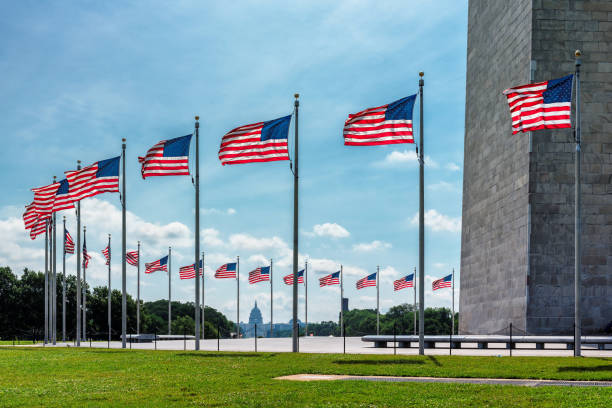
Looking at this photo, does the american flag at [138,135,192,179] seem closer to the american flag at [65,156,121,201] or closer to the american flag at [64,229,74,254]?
the american flag at [65,156,121,201]

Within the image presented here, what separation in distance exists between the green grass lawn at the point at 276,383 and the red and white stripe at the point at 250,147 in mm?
8658

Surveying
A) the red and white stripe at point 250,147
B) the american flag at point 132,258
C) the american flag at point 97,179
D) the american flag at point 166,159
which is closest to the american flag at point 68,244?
the american flag at point 132,258

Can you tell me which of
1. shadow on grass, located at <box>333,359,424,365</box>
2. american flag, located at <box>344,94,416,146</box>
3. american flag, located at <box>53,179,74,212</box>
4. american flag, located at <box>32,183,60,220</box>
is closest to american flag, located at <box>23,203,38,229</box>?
american flag, located at <box>32,183,60,220</box>

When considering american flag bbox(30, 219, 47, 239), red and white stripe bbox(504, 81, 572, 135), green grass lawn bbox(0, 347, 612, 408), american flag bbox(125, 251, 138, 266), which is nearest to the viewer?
green grass lawn bbox(0, 347, 612, 408)

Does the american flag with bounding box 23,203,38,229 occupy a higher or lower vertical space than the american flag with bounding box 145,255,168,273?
higher

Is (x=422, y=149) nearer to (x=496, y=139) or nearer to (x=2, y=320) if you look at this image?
(x=496, y=139)

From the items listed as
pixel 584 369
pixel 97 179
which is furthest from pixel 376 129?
pixel 97 179

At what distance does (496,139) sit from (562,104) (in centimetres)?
2253

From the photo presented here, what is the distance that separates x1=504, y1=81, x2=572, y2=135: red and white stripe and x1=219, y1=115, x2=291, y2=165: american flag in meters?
9.85

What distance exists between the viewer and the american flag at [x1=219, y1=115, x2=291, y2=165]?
32.3 m

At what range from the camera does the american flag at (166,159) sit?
36.5m

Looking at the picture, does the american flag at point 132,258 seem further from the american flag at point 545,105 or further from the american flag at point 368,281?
the american flag at point 545,105

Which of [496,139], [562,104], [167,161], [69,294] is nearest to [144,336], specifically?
[167,161]

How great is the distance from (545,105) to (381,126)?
251 inches
